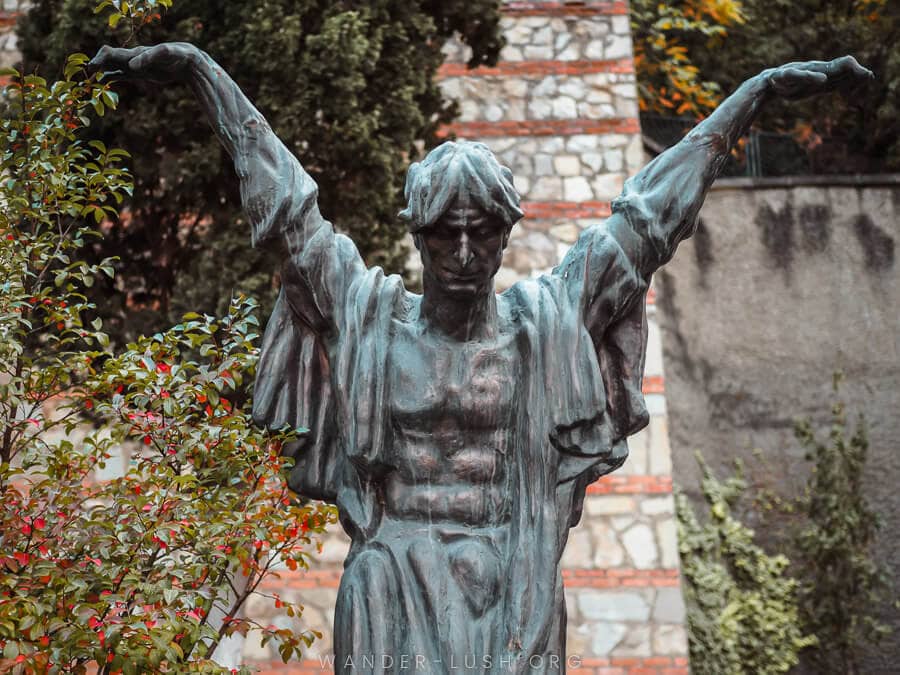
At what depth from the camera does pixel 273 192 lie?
338cm

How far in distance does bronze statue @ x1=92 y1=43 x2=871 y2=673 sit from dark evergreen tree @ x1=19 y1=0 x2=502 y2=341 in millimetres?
4347

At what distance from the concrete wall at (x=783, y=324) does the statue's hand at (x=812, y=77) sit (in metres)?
9.44

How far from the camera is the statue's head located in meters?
3.10

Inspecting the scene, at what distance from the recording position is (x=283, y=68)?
311 inches

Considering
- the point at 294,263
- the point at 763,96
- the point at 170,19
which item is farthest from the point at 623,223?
the point at 170,19

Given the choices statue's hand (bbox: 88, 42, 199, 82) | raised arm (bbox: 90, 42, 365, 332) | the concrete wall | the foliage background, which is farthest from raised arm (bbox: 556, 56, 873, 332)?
the foliage background

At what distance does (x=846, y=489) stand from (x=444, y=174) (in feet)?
30.8

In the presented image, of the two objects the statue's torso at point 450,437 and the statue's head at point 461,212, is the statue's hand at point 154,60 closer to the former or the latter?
the statue's head at point 461,212

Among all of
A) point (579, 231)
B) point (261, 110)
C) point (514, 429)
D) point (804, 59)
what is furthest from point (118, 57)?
point (804, 59)

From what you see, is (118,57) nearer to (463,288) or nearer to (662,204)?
(463,288)

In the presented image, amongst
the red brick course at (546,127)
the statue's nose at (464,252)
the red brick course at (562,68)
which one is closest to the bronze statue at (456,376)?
the statue's nose at (464,252)

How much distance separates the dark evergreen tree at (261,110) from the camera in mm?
7883

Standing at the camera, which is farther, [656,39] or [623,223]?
[656,39]

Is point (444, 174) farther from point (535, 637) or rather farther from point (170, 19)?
point (170, 19)
